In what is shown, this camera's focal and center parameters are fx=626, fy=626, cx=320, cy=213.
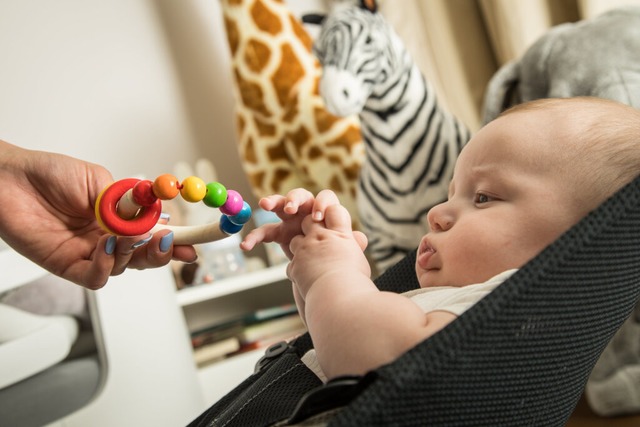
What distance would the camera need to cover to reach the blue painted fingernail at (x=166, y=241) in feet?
2.31

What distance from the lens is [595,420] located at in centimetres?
133

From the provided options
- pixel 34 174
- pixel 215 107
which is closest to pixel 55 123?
pixel 215 107

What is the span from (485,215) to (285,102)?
132 cm

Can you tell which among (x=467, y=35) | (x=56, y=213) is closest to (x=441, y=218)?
(x=56, y=213)

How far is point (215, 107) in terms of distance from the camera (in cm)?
224

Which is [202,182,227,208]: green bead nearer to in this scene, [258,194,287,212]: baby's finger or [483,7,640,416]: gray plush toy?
[258,194,287,212]: baby's finger

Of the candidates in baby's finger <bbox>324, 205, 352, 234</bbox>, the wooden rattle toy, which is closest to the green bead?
the wooden rattle toy

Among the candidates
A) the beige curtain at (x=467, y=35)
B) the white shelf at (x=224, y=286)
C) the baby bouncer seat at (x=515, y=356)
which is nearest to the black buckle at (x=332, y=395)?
the baby bouncer seat at (x=515, y=356)

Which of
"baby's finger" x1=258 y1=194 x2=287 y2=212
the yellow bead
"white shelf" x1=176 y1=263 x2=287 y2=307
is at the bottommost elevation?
"white shelf" x1=176 y1=263 x2=287 y2=307

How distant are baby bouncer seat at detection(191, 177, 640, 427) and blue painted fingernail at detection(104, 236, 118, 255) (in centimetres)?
24

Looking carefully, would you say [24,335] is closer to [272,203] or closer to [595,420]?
[272,203]

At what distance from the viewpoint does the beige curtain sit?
184 cm

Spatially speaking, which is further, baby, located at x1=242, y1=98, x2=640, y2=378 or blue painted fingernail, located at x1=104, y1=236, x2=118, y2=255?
blue painted fingernail, located at x1=104, y1=236, x2=118, y2=255

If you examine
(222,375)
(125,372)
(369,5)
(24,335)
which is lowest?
(222,375)
